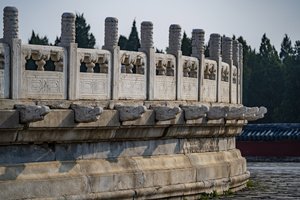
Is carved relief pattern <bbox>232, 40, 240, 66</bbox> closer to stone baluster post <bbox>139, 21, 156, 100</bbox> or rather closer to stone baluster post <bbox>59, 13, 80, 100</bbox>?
stone baluster post <bbox>139, 21, 156, 100</bbox>

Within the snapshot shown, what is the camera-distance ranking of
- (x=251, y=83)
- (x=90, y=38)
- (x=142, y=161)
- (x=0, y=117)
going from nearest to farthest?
1. (x=0, y=117)
2. (x=142, y=161)
3. (x=90, y=38)
4. (x=251, y=83)

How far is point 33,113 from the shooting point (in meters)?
10.3

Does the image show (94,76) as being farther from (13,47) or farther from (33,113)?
(33,113)

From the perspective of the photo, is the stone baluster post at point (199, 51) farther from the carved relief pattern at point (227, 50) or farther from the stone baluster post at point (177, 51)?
the carved relief pattern at point (227, 50)

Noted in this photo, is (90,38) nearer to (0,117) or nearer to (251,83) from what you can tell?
(251,83)

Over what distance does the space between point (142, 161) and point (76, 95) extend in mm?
1772

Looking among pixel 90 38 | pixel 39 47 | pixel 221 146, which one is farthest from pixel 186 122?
pixel 90 38

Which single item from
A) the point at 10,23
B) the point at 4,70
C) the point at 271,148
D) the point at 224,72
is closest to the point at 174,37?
the point at 224,72

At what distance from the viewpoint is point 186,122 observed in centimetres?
1320

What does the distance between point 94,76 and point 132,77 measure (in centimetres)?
93

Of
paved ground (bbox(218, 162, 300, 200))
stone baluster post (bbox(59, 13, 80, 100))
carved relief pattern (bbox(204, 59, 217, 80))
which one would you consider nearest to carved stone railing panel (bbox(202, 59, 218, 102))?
carved relief pattern (bbox(204, 59, 217, 80))

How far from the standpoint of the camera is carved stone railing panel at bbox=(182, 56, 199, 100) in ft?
45.9

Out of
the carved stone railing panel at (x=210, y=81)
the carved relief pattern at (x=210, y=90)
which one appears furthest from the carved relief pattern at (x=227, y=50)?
the carved relief pattern at (x=210, y=90)

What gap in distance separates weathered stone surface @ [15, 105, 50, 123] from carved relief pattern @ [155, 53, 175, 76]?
325cm
